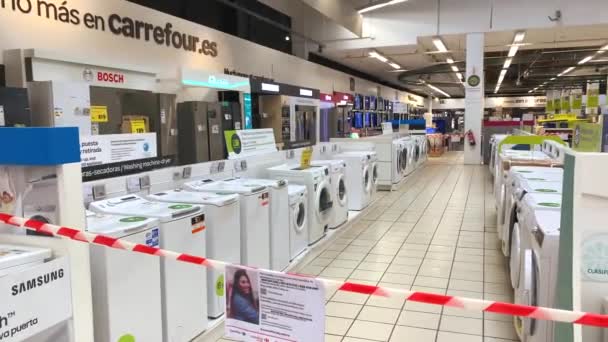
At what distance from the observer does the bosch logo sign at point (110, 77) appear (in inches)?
225

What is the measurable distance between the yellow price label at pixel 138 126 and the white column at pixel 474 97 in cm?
916

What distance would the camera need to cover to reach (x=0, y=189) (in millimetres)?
1859

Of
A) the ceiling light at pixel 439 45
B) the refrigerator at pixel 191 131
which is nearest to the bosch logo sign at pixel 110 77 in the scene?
the refrigerator at pixel 191 131

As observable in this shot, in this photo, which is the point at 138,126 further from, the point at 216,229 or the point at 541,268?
the point at 541,268

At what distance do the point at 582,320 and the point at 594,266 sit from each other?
0.50 m

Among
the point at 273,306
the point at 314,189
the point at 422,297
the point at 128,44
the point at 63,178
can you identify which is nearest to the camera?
the point at 422,297

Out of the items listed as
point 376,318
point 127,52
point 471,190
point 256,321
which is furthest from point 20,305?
point 471,190

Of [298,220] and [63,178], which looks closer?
[63,178]

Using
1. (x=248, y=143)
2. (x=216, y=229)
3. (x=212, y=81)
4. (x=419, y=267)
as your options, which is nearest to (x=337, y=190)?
(x=248, y=143)

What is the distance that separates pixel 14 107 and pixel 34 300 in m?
3.66

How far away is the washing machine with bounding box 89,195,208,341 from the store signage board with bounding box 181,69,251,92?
4176mm

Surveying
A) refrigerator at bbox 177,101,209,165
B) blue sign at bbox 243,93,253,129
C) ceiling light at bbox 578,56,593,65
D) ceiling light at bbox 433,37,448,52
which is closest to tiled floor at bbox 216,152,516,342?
refrigerator at bbox 177,101,209,165

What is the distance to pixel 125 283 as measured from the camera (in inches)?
93.7

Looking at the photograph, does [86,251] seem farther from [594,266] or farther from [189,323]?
[594,266]
